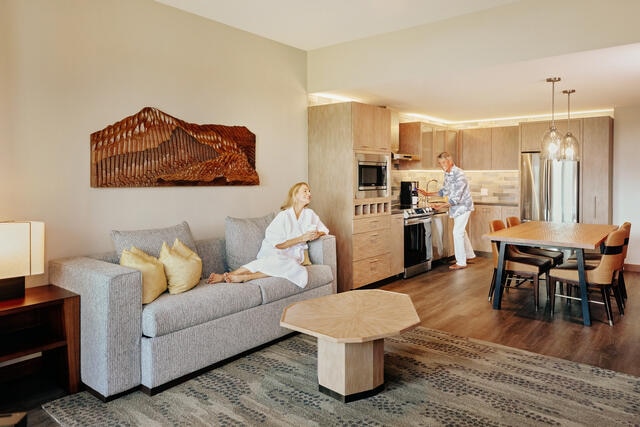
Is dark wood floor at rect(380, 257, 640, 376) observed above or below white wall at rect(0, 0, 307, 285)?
below

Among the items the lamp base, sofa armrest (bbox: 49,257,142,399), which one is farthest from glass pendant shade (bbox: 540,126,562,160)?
the lamp base

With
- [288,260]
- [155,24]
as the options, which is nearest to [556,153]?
[288,260]

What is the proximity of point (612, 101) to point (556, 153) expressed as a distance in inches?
84.4

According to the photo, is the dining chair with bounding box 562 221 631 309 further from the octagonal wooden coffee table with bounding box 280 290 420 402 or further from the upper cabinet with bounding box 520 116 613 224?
the octagonal wooden coffee table with bounding box 280 290 420 402

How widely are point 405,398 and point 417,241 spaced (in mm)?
3764

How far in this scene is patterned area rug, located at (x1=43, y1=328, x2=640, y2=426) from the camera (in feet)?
8.53

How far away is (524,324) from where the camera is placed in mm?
4254

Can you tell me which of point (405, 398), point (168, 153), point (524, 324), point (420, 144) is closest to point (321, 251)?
point (168, 153)

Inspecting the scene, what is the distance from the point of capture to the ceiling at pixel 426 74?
13.3 ft

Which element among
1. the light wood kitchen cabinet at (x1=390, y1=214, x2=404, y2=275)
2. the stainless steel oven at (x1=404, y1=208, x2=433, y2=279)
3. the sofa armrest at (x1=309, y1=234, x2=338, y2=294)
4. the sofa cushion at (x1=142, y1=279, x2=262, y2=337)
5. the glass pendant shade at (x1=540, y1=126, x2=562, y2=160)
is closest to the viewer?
Result: the sofa cushion at (x1=142, y1=279, x2=262, y2=337)

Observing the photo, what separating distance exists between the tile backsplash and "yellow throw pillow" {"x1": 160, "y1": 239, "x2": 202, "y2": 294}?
463cm

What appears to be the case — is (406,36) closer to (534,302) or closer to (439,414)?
(534,302)

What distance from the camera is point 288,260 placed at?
3.98 meters

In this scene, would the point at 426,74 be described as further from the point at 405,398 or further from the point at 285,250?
the point at 405,398
